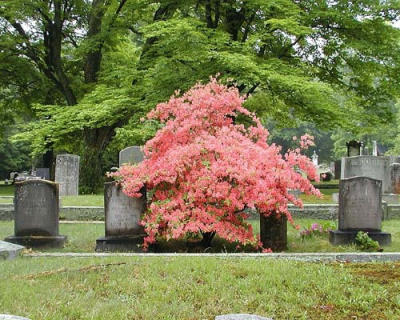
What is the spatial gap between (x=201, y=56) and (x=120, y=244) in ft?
30.8

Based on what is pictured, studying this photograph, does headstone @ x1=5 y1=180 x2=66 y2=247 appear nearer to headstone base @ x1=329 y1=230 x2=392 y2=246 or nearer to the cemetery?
the cemetery

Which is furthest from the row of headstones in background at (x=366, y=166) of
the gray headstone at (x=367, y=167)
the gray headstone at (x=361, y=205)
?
the gray headstone at (x=361, y=205)

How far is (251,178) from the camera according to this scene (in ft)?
26.5

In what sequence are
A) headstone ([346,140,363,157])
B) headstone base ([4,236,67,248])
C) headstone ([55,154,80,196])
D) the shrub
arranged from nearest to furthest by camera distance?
1. the shrub
2. headstone base ([4,236,67,248])
3. headstone ([55,154,80,196])
4. headstone ([346,140,363,157])

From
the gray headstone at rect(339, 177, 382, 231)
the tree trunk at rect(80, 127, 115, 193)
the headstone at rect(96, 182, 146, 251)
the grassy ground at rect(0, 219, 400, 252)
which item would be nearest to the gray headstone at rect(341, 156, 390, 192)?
the grassy ground at rect(0, 219, 400, 252)

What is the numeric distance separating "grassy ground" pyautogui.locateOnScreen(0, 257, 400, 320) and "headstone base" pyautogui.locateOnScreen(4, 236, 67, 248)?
8.64 ft

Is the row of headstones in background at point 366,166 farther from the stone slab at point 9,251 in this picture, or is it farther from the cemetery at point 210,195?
the stone slab at point 9,251

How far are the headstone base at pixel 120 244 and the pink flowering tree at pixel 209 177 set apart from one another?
1.04ft

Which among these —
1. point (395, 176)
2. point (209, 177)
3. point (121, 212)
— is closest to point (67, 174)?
point (121, 212)

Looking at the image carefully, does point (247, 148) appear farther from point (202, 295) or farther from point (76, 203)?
point (76, 203)

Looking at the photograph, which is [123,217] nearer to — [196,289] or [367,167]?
[196,289]

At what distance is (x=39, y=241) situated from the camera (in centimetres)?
921

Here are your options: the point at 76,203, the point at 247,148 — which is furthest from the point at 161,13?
the point at 247,148

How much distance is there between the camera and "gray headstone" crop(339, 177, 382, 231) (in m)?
9.45
